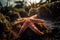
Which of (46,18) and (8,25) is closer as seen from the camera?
(8,25)

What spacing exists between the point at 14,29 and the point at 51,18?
1769 millimetres

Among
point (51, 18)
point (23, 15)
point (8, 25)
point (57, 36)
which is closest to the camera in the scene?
point (57, 36)

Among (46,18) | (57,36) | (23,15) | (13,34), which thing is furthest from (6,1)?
(57,36)

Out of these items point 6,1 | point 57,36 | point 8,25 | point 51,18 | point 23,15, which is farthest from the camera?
point 6,1

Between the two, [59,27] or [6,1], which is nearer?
[59,27]

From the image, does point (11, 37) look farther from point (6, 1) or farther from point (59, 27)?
point (6, 1)

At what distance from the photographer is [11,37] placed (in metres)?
6.68

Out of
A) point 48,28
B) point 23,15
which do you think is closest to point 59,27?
point 48,28

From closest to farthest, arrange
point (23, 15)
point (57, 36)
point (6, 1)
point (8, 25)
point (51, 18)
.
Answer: point (57, 36)
point (8, 25)
point (51, 18)
point (23, 15)
point (6, 1)

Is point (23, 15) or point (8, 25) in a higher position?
point (8, 25)

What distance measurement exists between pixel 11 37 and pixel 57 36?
166 centimetres

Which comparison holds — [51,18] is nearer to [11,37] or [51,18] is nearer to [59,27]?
[59,27]

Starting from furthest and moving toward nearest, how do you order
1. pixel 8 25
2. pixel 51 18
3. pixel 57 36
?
pixel 51 18, pixel 8 25, pixel 57 36

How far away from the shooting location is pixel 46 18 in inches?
317
